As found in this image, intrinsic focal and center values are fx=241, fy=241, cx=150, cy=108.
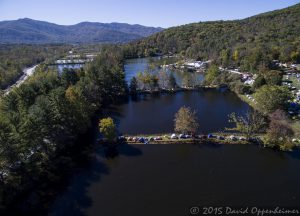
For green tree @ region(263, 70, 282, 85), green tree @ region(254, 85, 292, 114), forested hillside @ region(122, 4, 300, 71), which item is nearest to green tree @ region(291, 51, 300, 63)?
forested hillside @ region(122, 4, 300, 71)

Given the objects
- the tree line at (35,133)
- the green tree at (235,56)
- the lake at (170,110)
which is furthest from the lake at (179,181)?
the green tree at (235,56)

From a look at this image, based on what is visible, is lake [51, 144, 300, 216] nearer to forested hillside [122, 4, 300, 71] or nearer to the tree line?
the tree line

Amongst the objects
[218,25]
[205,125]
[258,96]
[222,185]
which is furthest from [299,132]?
[218,25]

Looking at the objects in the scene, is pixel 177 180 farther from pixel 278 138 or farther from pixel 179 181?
pixel 278 138

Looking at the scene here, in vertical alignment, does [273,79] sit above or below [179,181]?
above

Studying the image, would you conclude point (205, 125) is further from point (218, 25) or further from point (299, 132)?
point (218, 25)

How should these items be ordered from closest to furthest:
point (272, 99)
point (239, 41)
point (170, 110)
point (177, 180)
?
point (177, 180), point (272, 99), point (170, 110), point (239, 41)

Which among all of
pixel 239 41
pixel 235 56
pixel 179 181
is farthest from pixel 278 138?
pixel 239 41
